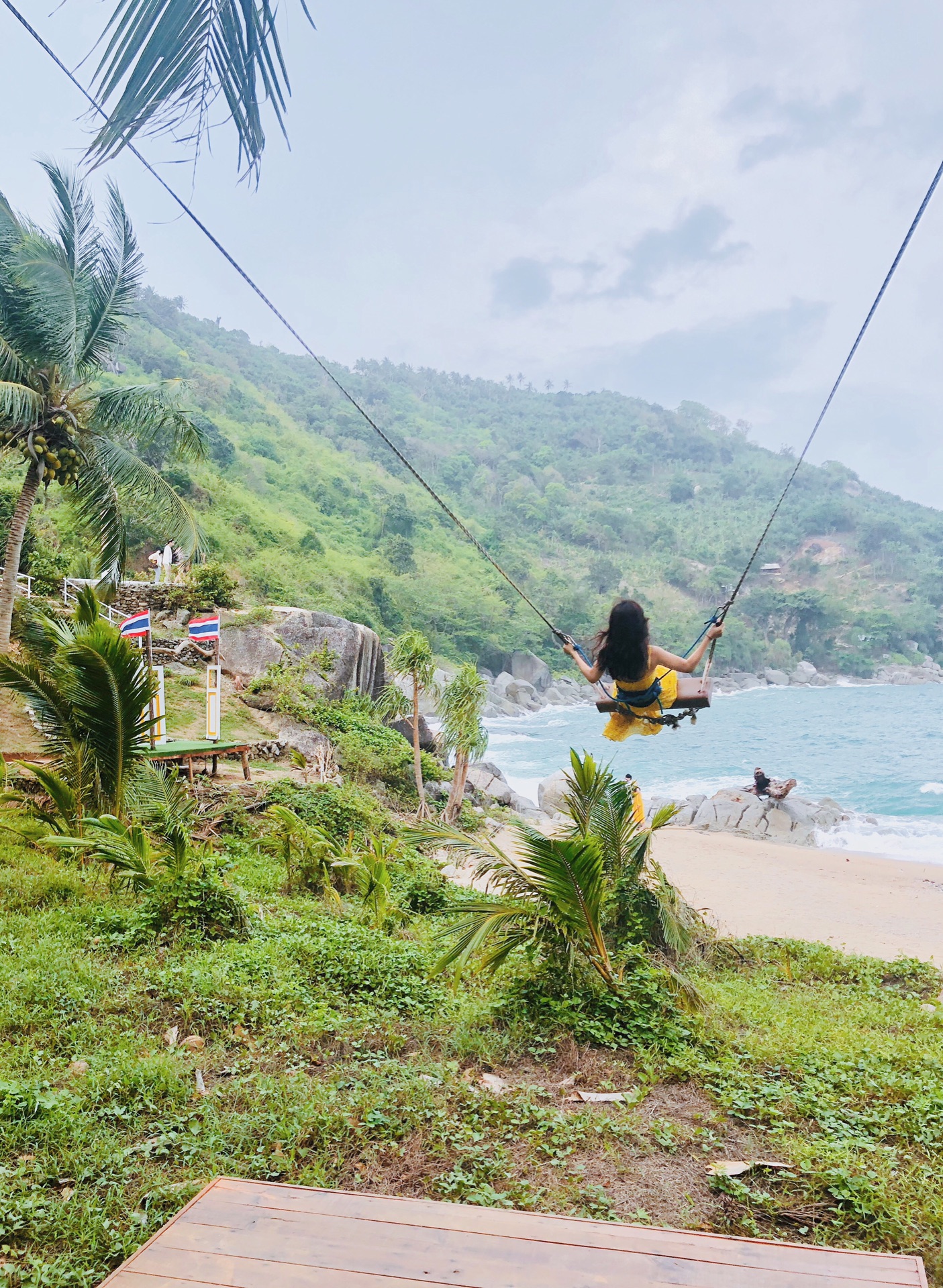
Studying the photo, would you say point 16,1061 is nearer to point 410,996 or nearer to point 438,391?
point 410,996

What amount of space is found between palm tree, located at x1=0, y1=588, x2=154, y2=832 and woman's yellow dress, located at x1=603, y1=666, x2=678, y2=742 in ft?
11.3

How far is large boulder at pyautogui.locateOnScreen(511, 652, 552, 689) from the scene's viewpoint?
43750 millimetres

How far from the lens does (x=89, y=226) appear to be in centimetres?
944

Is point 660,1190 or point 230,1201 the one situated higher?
point 230,1201

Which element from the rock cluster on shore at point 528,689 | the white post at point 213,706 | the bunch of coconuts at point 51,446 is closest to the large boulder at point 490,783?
the white post at point 213,706

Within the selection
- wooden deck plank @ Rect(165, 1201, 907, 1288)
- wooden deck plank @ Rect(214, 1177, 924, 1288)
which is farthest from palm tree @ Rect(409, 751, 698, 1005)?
wooden deck plank @ Rect(165, 1201, 907, 1288)

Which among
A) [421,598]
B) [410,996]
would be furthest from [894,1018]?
[421,598]

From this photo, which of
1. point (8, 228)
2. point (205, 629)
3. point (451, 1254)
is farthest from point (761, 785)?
point (451, 1254)

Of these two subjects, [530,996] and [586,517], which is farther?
[586,517]

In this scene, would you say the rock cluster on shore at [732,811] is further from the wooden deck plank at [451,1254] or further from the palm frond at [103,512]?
the wooden deck plank at [451,1254]

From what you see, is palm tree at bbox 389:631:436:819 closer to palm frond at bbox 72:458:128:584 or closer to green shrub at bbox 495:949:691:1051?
palm frond at bbox 72:458:128:584

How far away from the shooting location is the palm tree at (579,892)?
3.65 metres

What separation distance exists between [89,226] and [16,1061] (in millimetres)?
9969

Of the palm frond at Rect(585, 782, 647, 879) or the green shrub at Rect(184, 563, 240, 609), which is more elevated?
the green shrub at Rect(184, 563, 240, 609)
